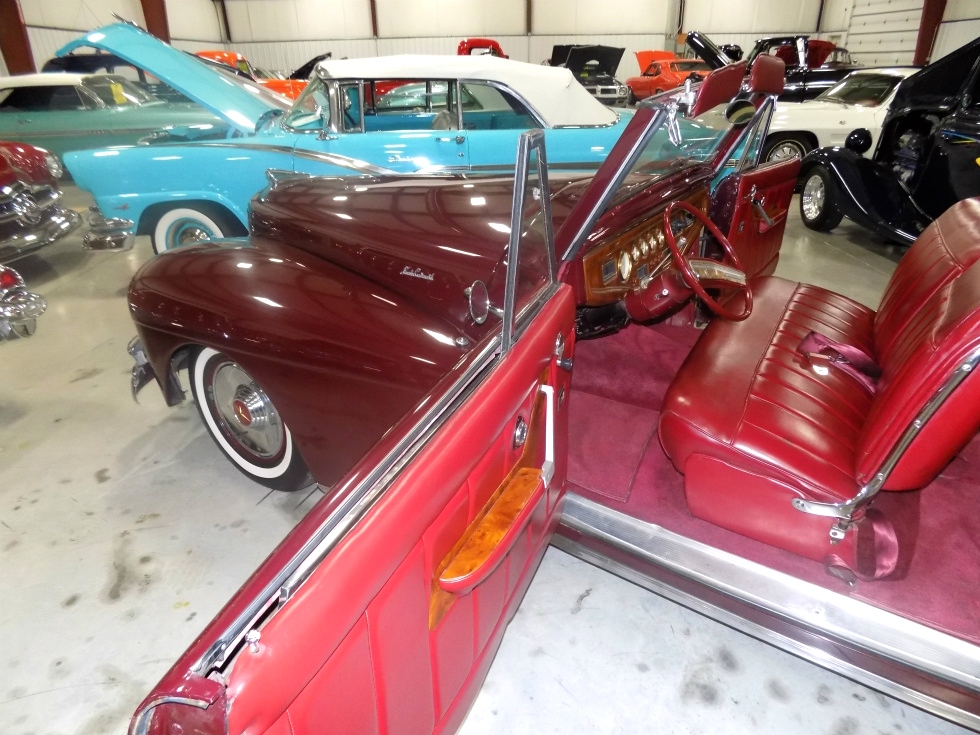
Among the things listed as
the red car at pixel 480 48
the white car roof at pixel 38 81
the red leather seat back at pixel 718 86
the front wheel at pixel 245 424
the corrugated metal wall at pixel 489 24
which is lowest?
the front wheel at pixel 245 424

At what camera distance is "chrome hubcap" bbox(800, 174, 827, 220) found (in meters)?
5.77

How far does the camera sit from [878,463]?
1.32 meters

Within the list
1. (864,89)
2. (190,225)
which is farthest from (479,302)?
(864,89)

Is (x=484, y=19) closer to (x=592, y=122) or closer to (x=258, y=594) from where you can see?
(x=592, y=122)

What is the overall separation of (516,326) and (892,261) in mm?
5160

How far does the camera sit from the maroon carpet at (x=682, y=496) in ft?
4.70

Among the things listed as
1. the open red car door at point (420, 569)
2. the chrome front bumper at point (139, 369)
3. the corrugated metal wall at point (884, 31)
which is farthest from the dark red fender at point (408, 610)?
the corrugated metal wall at point (884, 31)

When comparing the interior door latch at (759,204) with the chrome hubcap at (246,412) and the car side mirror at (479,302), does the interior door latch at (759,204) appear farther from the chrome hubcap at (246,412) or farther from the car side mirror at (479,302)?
the chrome hubcap at (246,412)

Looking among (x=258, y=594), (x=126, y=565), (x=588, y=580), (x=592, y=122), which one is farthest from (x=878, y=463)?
(x=592, y=122)

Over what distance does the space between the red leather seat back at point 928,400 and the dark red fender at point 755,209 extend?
1321 millimetres

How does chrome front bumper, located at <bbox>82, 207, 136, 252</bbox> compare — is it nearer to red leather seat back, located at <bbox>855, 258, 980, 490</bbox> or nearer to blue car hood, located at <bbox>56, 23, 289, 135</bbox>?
blue car hood, located at <bbox>56, 23, 289, 135</bbox>

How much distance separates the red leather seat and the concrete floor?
0.49 m

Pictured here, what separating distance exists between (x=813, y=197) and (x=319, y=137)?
183 inches

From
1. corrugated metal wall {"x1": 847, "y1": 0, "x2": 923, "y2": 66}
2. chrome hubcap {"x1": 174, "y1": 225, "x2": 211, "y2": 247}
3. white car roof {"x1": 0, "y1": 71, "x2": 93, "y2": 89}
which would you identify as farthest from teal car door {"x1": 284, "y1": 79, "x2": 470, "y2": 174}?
corrugated metal wall {"x1": 847, "y1": 0, "x2": 923, "y2": 66}
